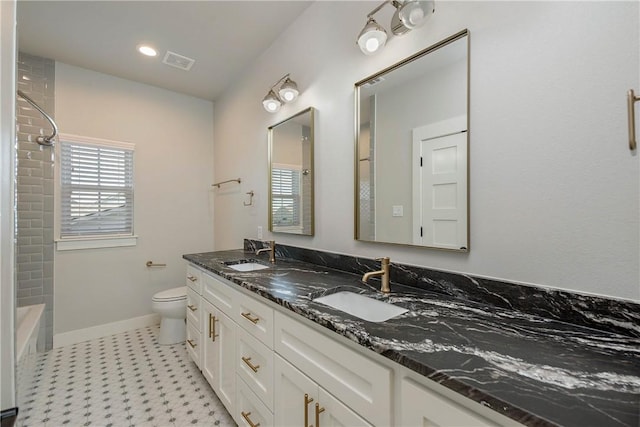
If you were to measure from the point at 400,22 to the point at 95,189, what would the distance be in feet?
9.79

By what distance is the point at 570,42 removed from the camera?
2.92ft

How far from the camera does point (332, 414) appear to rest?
35.3 inches

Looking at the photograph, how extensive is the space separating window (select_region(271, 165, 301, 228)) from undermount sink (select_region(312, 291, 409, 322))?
2.71 feet

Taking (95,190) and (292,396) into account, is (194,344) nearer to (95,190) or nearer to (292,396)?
(292,396)

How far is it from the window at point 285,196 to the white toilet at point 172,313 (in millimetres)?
1175

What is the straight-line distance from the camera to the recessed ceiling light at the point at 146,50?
2.31m

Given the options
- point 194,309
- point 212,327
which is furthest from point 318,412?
point 194,309

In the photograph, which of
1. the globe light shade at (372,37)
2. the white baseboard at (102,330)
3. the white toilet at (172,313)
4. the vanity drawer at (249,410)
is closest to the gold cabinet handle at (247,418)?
the vanity drawer at (249,410)

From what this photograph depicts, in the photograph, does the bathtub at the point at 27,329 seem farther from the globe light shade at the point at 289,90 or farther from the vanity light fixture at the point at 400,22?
the vanity light fixture at the point at 400,22

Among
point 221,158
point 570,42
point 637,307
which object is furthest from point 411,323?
point 221,158

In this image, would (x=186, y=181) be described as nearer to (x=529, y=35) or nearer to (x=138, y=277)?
(x=138, y=277)

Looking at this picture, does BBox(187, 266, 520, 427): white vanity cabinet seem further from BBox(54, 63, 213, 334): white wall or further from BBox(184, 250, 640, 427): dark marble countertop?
BBox(54, 63, 213, 334): white wall

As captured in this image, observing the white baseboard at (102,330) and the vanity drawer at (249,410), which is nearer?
Result: the vanity drawer at (249,410)

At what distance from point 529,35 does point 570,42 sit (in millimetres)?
129
